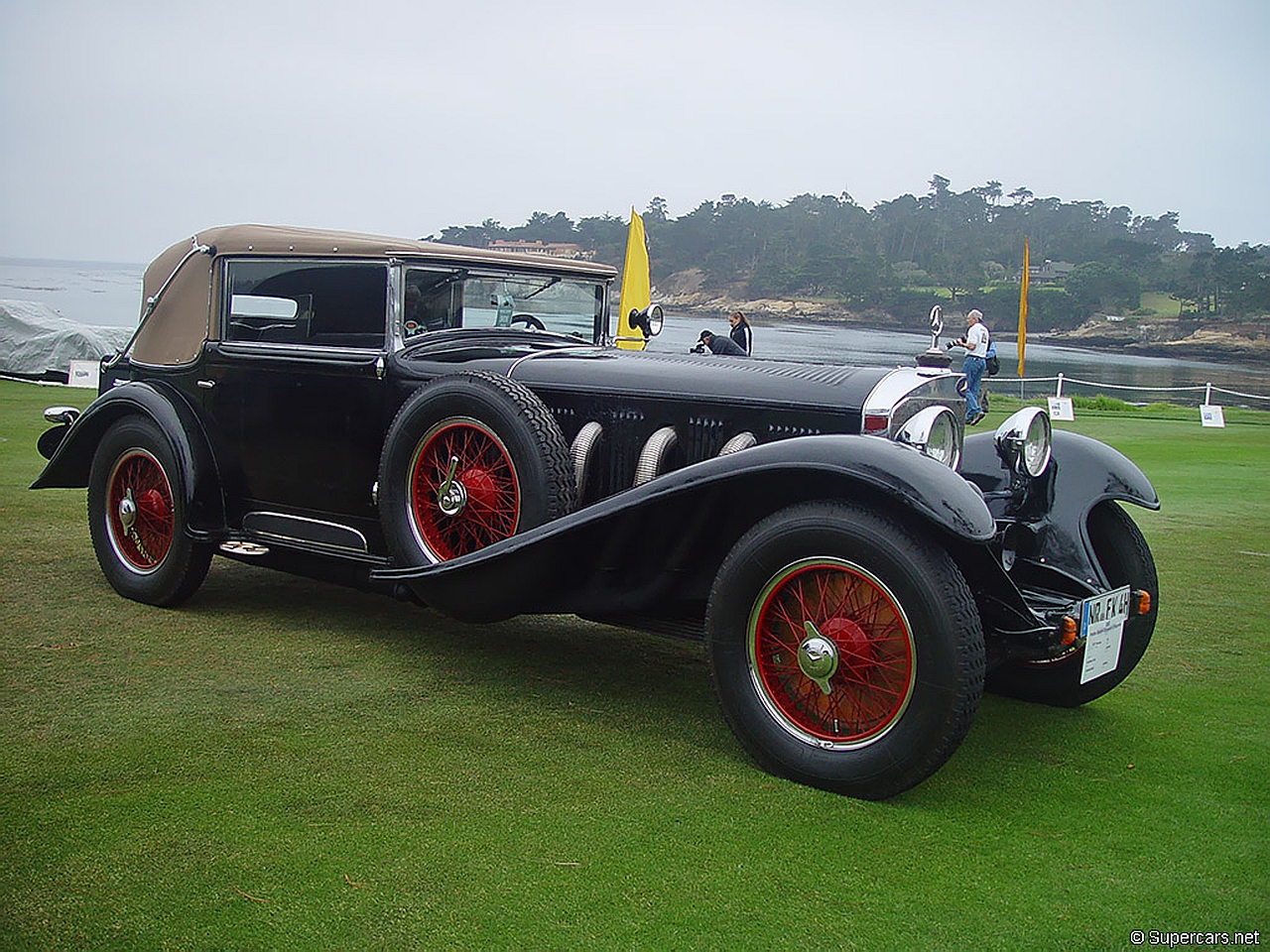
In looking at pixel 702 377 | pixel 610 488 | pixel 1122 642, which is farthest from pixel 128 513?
pixel 1122 642

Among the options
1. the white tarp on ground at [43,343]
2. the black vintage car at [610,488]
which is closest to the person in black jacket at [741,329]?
the black vintage car at [610,488]

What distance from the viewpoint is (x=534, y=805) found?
3.07m

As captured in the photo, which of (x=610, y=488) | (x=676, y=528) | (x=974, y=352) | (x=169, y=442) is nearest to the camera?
(x=676, y=528)

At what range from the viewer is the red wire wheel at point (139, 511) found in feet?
17.0

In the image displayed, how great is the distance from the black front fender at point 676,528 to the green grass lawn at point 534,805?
403 millimetres

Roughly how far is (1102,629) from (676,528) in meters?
1.45

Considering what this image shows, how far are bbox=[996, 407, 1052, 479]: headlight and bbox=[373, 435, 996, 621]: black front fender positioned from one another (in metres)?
0.97

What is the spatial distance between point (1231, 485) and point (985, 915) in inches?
354

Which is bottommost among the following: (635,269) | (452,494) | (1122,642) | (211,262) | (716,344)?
(1122,642)

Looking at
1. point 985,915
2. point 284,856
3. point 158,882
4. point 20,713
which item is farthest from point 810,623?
point 20,713

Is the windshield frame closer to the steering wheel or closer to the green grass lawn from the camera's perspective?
the steering wheel

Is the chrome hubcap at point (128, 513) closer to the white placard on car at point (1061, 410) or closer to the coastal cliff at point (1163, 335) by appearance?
the white placard on car at point (1061, 410)

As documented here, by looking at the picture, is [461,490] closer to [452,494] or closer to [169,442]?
[452,494]

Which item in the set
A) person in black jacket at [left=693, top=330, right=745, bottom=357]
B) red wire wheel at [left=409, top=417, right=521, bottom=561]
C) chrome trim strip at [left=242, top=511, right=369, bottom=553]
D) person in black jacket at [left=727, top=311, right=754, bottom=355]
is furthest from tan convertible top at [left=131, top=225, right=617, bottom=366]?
person in black jacket at [left=727, top=311, right=754, bottom=355]
